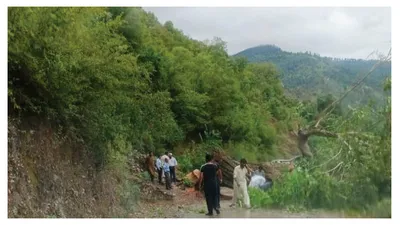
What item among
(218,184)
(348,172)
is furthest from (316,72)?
(218,184)

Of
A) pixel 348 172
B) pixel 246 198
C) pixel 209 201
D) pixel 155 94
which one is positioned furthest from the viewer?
pixel 155 94

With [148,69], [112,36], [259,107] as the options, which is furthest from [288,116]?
[112,36]

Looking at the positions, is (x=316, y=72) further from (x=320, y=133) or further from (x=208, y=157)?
(x=208, y=157)

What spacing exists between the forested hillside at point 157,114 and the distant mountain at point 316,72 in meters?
0.02

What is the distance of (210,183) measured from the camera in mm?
8391

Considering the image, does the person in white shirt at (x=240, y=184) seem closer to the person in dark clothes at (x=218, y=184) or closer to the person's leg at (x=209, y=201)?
the person in dark clothes at (x=218, y=184)

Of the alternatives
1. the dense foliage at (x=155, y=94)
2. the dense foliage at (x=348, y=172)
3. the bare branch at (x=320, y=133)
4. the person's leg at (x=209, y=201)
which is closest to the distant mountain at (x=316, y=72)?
the dense foliage at (x=155, y=94)

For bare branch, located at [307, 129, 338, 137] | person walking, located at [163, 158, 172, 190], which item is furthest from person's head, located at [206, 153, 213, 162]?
bare branch, located at [307, 129, 338, 137]

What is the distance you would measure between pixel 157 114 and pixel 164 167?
0.76 meters

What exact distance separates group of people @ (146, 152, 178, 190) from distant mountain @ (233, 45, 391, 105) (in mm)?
→ 1743

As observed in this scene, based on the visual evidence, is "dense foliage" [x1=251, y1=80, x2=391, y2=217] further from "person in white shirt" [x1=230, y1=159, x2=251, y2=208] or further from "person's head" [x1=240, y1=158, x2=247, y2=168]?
"person's head" [x1=240, y1=158, x2=247, y2=168]

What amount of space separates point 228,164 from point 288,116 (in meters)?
1.10

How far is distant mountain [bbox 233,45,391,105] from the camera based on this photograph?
861 cm

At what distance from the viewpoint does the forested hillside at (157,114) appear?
7.75 meters
